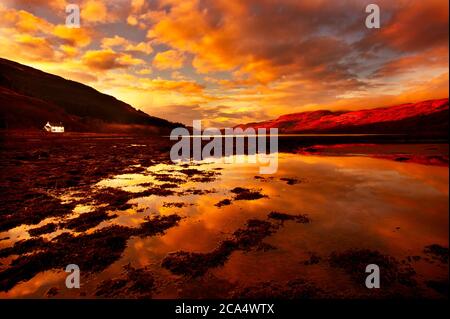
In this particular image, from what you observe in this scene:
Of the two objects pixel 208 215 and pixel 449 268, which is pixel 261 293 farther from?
pixel 208 215

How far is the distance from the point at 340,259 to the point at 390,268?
1.54 meters

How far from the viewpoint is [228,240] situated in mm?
11328

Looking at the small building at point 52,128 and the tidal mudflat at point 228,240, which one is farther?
the small building at point 52,128

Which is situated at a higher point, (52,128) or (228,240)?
(52,128)

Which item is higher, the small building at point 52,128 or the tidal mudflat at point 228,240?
the small building at point 52,128

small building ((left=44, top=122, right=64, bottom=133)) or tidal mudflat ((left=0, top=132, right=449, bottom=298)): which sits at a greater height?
small building ((left=44, top=122, right=64, bottom=133))

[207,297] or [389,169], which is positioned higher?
[389,169]

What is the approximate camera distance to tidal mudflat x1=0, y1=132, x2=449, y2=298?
808cm

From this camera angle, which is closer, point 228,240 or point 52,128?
point 228,240

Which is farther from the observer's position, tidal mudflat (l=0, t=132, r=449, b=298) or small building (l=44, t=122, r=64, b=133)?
small building (l=44, t=122, r=64, b=133)

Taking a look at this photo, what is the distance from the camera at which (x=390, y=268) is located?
876 cm

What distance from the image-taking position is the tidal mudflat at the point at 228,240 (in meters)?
8.08
